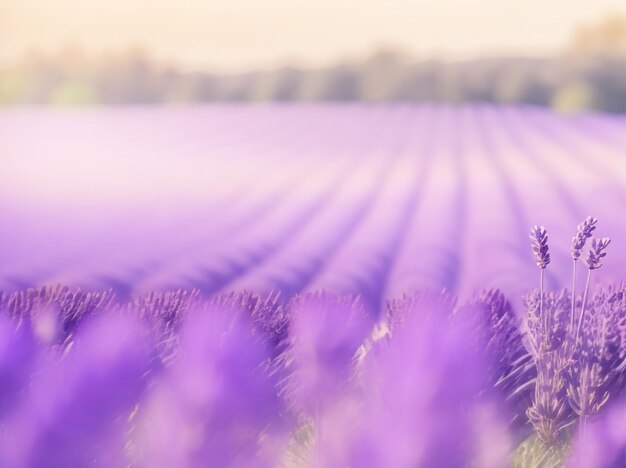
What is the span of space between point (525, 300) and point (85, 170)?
0.69m

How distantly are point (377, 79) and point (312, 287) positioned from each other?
312mm

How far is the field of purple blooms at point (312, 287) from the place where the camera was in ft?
1.88

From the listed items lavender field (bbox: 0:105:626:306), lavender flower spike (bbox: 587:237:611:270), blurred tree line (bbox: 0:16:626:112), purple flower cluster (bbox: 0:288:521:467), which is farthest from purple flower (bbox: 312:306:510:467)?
blurred tree line (bbox: 0:16:626:112)

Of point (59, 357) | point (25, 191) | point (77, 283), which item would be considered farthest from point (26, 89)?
point (59, 357)

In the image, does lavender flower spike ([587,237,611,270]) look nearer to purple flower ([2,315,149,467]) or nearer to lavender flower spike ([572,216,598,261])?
lavender flower spike ([572,216,598,261])

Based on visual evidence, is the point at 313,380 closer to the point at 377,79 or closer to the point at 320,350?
the point at 320,350

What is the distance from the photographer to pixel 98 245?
979 mm

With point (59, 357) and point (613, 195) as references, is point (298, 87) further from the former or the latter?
point (59, 357)

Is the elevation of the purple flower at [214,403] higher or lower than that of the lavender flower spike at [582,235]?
lower

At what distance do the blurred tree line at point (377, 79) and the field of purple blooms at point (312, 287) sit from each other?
0.09ft

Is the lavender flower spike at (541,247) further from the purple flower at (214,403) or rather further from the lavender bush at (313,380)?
the purple flower at (214,403)

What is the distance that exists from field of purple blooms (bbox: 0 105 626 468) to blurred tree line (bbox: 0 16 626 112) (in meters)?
0.03

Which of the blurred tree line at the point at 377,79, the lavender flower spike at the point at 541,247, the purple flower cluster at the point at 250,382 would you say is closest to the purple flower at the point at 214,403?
the purple flower cluster at the point at 250,382

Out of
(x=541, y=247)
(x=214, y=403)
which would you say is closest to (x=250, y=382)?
(x=214, y=403)
